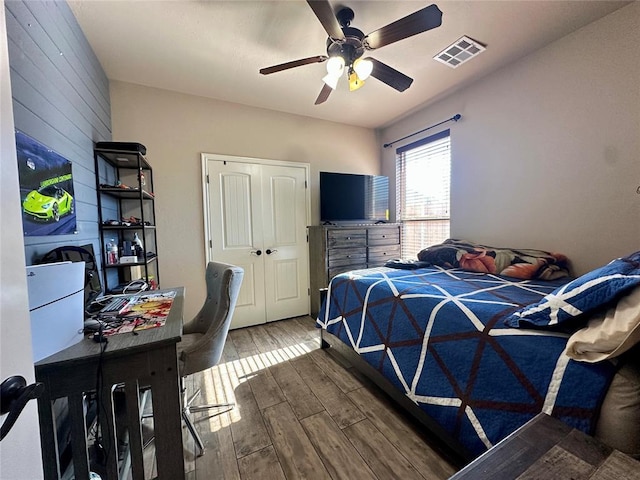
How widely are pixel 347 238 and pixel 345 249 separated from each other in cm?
14

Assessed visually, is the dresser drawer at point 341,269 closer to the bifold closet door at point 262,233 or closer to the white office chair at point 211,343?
the bifold closet door at point 262,233

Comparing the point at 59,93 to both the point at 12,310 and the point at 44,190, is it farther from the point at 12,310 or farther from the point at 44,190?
the point at 12,310

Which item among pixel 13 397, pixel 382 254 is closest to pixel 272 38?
pixel 13 397

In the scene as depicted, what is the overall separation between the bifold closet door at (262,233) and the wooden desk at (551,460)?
2805 mm

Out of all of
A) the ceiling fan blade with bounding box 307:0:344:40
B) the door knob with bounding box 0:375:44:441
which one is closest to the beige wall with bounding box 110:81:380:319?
the ceiling fan blade with bounding box 307:0:344:40

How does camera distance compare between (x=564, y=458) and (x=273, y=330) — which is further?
(x=273, y=330)

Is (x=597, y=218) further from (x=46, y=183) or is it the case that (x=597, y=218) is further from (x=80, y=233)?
(x=80, y=233)

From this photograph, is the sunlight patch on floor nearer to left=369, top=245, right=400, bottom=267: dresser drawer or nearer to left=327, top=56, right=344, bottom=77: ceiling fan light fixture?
left=369, top=245, right=400, bottom=267: dresser drawer

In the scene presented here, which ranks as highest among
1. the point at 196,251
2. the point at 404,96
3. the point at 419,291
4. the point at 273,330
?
the point at 404,96

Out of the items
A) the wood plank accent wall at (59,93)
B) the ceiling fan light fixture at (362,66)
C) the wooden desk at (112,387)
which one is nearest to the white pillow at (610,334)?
the wooden desk at (112,387)

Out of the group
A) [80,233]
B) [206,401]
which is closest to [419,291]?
[206,401]

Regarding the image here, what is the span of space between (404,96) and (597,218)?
2.13 m

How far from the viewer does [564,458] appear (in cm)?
64

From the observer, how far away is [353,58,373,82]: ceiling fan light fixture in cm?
173
